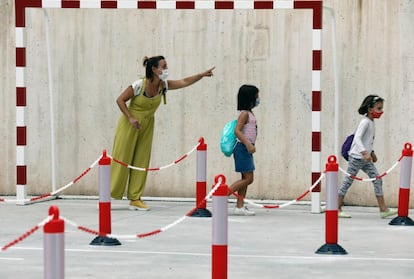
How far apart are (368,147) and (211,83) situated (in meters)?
2.55

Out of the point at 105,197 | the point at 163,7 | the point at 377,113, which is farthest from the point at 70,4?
the point at 105,197

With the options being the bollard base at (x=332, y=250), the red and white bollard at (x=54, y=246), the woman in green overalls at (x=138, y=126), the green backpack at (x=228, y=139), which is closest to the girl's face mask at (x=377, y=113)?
the green backpack at (x=228, y=139)

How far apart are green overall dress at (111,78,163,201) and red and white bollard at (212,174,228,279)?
5.67 metres

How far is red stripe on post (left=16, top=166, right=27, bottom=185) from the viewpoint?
15.1 meters

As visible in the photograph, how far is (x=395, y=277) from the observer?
9617 millimetres

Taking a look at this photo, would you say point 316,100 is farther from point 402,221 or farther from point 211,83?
point 402,221

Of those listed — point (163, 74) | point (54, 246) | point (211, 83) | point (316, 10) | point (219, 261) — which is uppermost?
point (316, 10)

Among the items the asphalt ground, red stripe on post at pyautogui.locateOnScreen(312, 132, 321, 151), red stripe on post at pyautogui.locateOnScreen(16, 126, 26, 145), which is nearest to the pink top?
red stripe on post at pyautogui.locateOnScreen(312, 132, 321, 151)

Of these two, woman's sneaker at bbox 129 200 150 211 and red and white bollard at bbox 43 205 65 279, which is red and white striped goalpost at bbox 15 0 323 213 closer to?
woman's sneaker at bbox 129 200 150 211

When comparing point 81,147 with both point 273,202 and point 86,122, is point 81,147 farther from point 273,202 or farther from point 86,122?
point 273,202

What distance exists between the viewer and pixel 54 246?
22.8 feet

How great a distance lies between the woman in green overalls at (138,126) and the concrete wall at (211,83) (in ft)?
3.63

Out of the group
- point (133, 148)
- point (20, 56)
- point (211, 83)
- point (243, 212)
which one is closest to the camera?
point (243, 212)

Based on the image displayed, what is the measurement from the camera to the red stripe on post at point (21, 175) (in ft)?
49.4
